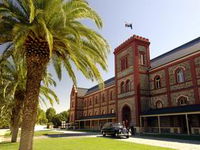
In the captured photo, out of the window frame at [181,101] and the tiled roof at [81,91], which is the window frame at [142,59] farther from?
the tiled roof at [81,91]

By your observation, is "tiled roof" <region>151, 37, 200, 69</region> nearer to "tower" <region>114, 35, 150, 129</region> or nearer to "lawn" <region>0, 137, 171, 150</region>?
"tower" <region>114, 35, 150, 129</region>

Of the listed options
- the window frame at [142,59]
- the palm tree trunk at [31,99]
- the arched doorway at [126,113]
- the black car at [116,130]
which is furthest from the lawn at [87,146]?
the window frame at [142,59]

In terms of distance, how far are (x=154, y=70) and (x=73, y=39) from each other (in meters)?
20.7

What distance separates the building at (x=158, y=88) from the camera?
21578 mm

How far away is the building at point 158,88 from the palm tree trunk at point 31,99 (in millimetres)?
16450

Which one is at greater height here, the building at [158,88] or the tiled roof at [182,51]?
the tiled roof at [182,51]

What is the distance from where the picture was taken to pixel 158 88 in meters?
26.7

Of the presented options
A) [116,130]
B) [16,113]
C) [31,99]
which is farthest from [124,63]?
[31,99]

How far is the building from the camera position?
70.8 ft

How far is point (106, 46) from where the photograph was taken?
10.5 m

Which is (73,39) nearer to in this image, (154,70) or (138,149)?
(138,149)

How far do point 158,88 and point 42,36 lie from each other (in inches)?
865

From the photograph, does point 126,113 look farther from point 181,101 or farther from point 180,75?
point 180,75

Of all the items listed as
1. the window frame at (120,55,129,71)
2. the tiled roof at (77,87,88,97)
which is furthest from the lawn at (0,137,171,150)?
the tiled roof at (77,87,88,97)
